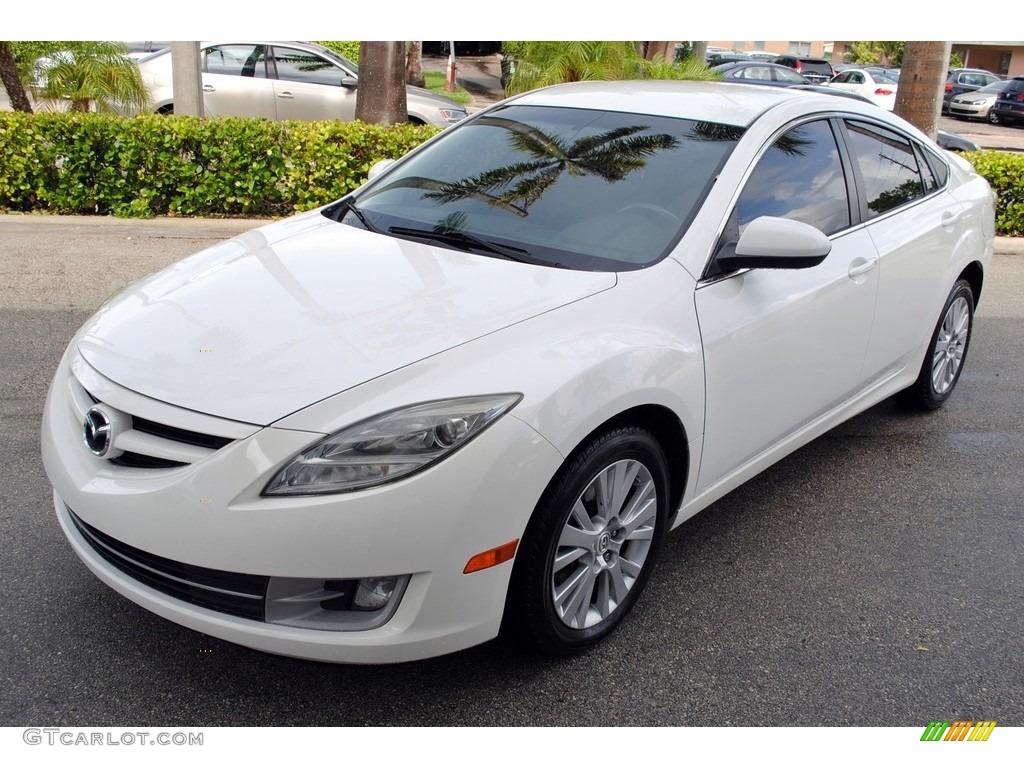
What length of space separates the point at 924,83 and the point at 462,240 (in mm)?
8808

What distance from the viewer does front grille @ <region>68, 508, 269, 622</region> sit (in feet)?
8.15

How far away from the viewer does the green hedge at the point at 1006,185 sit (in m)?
9.31

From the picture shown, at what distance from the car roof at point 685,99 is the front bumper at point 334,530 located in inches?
71.3

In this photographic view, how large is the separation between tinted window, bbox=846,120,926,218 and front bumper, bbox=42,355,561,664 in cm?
234

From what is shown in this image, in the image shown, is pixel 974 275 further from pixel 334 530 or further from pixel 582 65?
pixel 582 65

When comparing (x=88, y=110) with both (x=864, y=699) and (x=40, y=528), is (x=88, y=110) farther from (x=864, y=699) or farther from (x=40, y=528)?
(x=864, y=699)

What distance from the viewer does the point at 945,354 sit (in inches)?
198

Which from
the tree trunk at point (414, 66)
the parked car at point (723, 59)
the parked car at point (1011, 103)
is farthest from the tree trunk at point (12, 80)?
the parked car at point (1011, 103)

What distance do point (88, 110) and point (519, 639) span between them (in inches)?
328

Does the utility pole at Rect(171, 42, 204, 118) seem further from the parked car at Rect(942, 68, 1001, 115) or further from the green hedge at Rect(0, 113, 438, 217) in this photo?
the parked car at Rect(942, 68, 1001, 115)

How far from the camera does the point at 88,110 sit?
9344 millimetres

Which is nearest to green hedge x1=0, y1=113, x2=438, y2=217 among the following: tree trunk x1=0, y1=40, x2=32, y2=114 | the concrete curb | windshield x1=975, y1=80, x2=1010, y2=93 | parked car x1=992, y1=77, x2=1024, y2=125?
the concrete curb

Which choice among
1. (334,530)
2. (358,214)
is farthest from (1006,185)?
(334,530)

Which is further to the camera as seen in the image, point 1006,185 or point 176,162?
point 1006,185
